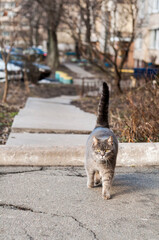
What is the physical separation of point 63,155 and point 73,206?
1661 mm

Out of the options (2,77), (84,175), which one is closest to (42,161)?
(84,175)

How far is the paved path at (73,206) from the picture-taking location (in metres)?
3.71

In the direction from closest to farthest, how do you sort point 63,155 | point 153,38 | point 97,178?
point 97,178 → point 63,155 → point 153,38

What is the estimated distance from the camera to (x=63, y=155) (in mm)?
5934

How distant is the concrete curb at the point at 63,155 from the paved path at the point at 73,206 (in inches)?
7.9

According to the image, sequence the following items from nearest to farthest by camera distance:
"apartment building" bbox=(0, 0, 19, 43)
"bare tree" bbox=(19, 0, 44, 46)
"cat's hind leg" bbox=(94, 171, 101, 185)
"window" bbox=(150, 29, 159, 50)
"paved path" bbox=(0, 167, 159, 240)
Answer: "paved path" bbox=(0, 167, 159, 240), "cat's hind leg" bbox=(94, 171, 101, 185), "apartment building" bbox=(0, 0, 19, 43), "bare tree" bbox=(19, 0, 44, 46), "window" bbox=(150, 29, 159, 50)

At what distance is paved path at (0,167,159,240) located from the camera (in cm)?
371

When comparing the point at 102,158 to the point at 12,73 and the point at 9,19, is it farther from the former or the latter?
the point at 12,73

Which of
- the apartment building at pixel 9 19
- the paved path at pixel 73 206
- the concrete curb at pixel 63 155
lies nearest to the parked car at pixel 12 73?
the apartment building at pixel 9 19

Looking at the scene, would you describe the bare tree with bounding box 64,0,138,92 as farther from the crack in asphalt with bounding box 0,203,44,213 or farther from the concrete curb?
the crack in asphalt with bounding box 0,203,44,213

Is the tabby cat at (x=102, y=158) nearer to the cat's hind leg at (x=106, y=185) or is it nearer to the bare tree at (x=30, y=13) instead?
the cat's hind leg at (x=106, y=185)

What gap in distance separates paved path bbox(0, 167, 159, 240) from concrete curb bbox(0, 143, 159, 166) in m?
0.20

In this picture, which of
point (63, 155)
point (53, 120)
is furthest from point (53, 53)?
point (63, 155)

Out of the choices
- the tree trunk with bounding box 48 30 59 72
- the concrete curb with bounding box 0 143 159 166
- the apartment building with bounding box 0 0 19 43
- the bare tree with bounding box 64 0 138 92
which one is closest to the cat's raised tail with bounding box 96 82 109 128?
the concrete curb with bounding box 0 143 159 166
